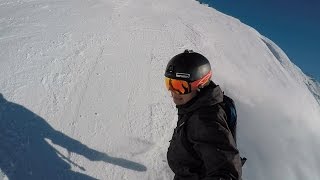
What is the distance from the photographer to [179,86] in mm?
3373

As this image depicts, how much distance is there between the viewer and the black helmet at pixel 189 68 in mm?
3311

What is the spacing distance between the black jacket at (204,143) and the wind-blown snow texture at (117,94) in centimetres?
249

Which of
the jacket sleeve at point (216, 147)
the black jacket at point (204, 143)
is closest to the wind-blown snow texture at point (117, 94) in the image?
the black jacket at point (204, 143)

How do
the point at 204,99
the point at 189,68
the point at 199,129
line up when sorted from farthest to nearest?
the point at 189,68, the point at 204,99, the point at 199,129

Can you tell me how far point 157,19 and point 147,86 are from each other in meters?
4.59

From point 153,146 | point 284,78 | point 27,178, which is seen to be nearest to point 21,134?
point 27,178

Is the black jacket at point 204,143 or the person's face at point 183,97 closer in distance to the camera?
the black jacket at point 204,143

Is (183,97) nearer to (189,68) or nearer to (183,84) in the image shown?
(183,84)

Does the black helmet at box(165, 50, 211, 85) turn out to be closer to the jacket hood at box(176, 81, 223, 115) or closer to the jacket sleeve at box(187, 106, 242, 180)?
the jacket hood at box(176, 81, 223, 115)

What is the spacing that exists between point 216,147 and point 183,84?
647mm

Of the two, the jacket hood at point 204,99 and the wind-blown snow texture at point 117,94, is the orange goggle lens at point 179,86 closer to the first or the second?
the jacket hood at point 204,99

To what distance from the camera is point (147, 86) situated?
8.30 m

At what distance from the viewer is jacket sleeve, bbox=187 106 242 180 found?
9.61 ft

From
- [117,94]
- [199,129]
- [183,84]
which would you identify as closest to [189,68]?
[183,84]
